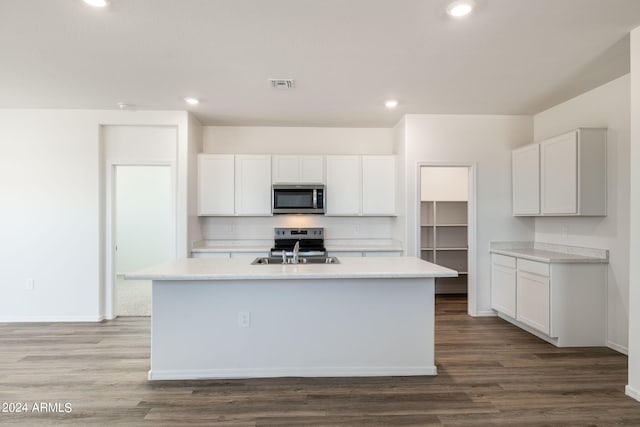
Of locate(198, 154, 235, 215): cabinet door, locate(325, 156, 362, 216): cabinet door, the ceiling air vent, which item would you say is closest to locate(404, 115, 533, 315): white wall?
locate(325, 156, 362, 216): cabinet door

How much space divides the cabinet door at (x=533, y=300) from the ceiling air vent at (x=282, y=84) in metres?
3.23

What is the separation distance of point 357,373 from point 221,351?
1117 mm

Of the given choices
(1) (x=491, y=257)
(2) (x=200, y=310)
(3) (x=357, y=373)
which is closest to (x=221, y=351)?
(2) (x=200, y=310)

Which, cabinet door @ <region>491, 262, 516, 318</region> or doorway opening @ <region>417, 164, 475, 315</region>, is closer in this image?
cabinet door @ <region>491, 262, 516, 318</region>

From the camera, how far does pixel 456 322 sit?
13.8ft

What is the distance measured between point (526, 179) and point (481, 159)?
0.59 m

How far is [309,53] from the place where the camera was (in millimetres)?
2730

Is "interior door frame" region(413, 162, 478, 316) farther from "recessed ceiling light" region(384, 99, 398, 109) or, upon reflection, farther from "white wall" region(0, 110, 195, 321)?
"white wall" region(0, 110, 195, 321)

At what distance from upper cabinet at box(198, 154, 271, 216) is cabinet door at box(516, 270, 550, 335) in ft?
10.6

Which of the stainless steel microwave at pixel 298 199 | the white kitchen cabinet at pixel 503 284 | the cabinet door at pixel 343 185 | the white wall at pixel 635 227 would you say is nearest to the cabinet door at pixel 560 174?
the white kitchen cabinet at pixel 503 284

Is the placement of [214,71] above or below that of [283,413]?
above

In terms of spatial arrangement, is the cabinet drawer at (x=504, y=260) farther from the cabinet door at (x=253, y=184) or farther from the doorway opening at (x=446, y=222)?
the cabinet door at (x=253, y=184)

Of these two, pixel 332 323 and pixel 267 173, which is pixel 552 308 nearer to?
pixel 332 323

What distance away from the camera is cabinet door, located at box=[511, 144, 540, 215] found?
397 centimetres
